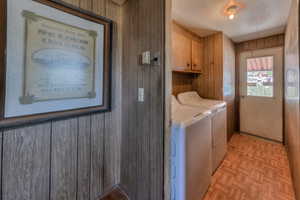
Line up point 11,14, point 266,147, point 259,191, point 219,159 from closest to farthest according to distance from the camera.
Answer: point 11,14
point 259,191
point 219,159
point 266,147

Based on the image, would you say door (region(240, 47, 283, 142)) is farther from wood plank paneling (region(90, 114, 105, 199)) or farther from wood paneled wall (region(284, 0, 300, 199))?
wood plank paneling (region(90, 114, 105, 199))

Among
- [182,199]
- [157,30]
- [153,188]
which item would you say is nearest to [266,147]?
[182,199]

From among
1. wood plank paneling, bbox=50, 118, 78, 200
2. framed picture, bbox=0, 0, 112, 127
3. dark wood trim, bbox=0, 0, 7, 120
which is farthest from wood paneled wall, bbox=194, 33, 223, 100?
dark wood trim, bbox=0, 0, 7, 120

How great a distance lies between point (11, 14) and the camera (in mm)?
870

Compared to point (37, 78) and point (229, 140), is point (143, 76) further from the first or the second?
point (229, 140)

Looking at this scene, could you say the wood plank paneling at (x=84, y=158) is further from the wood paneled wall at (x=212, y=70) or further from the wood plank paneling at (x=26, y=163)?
the wood paneled wall at (x=212, y=70)

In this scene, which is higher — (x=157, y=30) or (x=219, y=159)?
(x=157, y=30)

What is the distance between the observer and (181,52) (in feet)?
7.11

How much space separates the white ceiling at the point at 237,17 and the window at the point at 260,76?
0.56 meters

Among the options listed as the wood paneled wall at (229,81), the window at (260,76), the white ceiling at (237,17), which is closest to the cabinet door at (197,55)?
the white ceiling at (237,17)

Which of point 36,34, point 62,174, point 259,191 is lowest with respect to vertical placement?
point 259,191

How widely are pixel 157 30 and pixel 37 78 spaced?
99cm

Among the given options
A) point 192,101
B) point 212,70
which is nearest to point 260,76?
point 212,70

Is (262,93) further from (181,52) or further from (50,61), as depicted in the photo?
(50,61)
